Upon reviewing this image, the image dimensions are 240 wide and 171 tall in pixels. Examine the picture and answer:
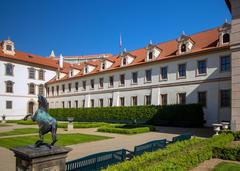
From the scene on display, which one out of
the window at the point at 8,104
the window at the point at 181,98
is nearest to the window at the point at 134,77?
the window at the point at 181,98

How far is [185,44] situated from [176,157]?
23137 millimetres

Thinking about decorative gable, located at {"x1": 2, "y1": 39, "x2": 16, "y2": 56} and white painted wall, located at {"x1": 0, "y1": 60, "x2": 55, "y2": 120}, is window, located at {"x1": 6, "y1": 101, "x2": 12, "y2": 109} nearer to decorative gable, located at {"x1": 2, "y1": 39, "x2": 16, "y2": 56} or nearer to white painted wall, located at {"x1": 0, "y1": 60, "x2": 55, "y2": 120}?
white painted wall, located at {"x1": 0, "y1": 60, "x2": 55, "y2": 120}

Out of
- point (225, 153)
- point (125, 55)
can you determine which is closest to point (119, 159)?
point (225, 153)

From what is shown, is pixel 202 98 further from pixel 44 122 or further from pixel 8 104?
pixel 8 104

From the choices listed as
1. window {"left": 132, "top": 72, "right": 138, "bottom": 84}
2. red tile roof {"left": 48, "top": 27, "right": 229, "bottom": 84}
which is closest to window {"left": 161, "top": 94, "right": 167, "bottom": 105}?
red tile roof {"left": 48, "top": 27, "right": 229, "bottom": 84}

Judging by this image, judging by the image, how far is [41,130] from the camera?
5750 millimetres

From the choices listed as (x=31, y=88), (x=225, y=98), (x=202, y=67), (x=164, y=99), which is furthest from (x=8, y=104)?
A: (x=225, y=98)

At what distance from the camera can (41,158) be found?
17.4ft

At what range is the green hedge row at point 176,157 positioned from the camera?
680 cm

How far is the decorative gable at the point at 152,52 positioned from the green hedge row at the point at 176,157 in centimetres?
2133

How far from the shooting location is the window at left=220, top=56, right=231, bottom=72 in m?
25.1

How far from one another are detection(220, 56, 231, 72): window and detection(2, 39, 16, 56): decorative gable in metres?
40.5

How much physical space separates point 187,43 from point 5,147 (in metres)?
23.0

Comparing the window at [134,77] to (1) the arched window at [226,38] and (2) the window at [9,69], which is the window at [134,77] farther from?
(2) the window at [9,69]
